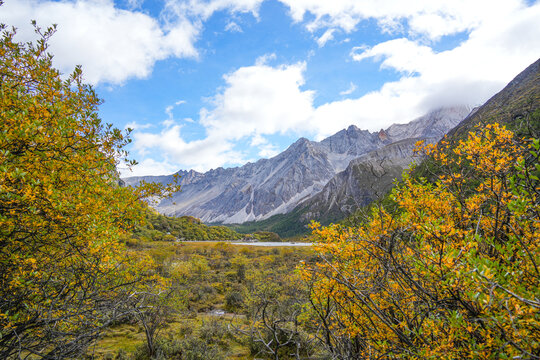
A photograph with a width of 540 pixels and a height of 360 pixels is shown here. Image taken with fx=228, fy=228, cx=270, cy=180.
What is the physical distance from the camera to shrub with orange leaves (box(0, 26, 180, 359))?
4.45m

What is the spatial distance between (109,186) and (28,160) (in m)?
2.66

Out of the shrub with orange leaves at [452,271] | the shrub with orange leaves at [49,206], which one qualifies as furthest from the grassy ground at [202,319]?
the shrub with orange leaves at [452,271]

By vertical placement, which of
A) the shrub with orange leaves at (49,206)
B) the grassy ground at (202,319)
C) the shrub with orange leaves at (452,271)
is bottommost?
the grassy ground at (202,319)

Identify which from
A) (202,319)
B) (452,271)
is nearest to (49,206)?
(452,271)

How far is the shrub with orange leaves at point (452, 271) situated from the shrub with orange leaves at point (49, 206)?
511cm

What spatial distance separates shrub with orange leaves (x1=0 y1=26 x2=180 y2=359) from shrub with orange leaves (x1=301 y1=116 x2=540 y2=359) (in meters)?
5.11

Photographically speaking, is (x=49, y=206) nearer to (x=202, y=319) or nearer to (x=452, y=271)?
(x=452, y=271)

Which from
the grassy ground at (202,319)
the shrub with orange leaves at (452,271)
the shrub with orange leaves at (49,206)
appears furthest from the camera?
the grassy ground at (202,319)

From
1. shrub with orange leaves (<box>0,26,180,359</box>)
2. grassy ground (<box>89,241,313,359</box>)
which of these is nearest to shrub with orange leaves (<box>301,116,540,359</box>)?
grassy ground (<box>89,241,313,359</box>)

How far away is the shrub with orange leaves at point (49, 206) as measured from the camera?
4449 millimetres

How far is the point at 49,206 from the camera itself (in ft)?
15.9

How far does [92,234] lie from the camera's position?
567 cm

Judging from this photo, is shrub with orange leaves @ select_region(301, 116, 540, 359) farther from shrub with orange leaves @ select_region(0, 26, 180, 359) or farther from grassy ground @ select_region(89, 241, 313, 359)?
shrub with orange leaves @ select_region(0, 26, 180, 359)

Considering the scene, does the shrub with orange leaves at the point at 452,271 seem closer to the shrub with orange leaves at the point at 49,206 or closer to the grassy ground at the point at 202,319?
the grassy ground at the point at 202,319
